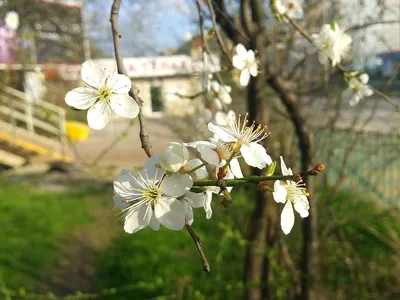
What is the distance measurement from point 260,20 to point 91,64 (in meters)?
1.12

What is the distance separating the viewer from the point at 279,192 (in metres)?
0.72

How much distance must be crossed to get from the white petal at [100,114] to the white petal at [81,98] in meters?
0.01

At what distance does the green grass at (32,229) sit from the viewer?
3477 millimetres

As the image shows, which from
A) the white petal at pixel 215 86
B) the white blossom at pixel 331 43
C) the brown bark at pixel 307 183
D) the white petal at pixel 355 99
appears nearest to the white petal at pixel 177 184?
the white petal at pixel 215 86

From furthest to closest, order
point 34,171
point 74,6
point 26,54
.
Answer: point 34,171, point 74,6, point 26,54

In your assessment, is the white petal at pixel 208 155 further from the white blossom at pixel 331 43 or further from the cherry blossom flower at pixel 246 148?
the white blossom at pixel 331 43

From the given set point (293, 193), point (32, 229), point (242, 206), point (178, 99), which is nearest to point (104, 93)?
point (293, 193)

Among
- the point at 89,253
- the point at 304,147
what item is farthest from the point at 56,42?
the point at 304,147

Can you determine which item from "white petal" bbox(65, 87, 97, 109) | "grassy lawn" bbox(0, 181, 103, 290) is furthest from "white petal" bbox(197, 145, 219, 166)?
"grassy lawn" bbox(0, 181, 103, 290)

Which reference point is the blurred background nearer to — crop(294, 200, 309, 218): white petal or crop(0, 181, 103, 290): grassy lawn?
crop(0, 181, 103, 290): grassy lawn

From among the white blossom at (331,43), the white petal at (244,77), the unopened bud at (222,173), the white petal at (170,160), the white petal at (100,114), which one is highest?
the white blossom at (331,43)

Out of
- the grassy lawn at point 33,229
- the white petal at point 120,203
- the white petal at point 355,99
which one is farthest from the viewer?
the grassy lawn at point 33,229

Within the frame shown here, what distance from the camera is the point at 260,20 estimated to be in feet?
5.82

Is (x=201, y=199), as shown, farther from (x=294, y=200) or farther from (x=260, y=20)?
(x=260, y=20)
